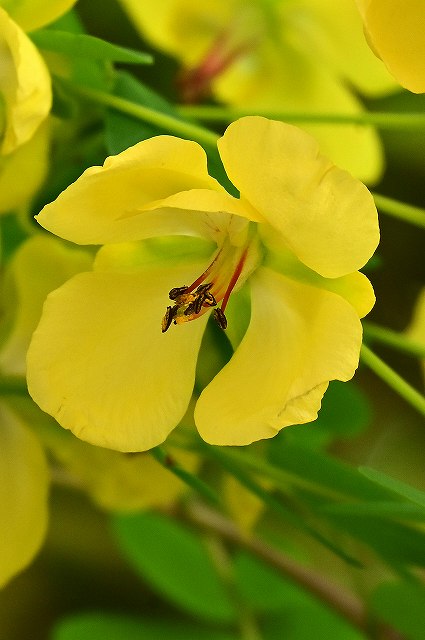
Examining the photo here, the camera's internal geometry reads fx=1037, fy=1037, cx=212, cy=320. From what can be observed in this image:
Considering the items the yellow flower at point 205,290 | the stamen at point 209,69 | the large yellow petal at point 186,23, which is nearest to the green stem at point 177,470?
the yellow flower at point 205,290

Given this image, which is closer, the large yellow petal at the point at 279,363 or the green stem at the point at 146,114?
the large yellow petal at the point at 279,363

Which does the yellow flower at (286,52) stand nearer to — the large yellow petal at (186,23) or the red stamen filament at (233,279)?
the large yellow petal at (186,23)

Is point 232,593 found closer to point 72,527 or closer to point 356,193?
point 72,527

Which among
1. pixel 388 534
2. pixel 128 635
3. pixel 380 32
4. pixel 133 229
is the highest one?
pixel 380 32

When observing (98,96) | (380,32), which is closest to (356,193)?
(380,32)

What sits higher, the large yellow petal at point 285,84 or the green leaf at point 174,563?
the large yellow petal at point 285,84

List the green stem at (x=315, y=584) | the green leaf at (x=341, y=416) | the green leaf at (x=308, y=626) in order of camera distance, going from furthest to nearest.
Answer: the green leaf at (x=308, y=626)
the green stem at (x=315, y=584)
the green leaf at (x=341, y=416)

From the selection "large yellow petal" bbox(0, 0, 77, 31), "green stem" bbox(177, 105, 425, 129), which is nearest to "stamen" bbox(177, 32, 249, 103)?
"green stem" bbox(177, 105, 425, 129)
